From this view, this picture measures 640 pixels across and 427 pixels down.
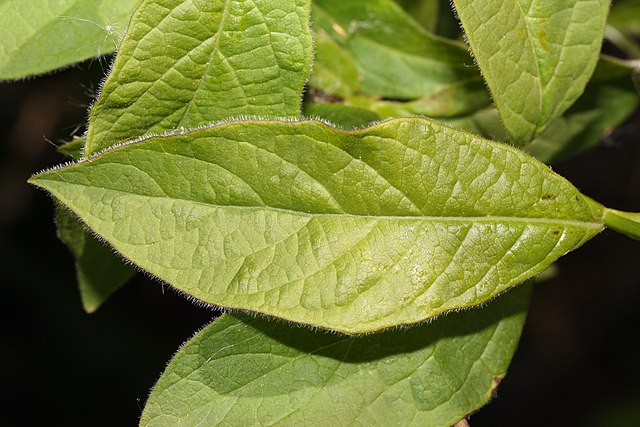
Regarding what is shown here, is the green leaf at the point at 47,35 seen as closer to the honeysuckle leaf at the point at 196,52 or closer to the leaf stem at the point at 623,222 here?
the honeysuckle leaf at the point at 196,52

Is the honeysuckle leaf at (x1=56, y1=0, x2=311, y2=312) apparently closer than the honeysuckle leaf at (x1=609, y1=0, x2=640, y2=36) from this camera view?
Yes

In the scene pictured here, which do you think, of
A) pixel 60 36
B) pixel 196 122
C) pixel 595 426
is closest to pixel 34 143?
pixel 60 36

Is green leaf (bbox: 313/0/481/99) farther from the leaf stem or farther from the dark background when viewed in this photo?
the dark background

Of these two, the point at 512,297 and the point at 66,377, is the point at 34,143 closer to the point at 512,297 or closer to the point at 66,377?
the point at 66,377

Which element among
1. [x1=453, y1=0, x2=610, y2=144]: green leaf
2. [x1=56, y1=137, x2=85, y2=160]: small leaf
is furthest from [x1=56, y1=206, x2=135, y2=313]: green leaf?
[x1=453, y1=0, x2=610, y2=144]: green leaf

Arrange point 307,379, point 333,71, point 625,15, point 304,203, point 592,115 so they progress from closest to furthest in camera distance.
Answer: point 304,203 → point 307,379 → point 333,71 → point 592,115 → point 625,15

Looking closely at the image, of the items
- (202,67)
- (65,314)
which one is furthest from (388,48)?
(65,314)

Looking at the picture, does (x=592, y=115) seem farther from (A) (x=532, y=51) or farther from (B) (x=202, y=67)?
(B) (x=202, y=67)
